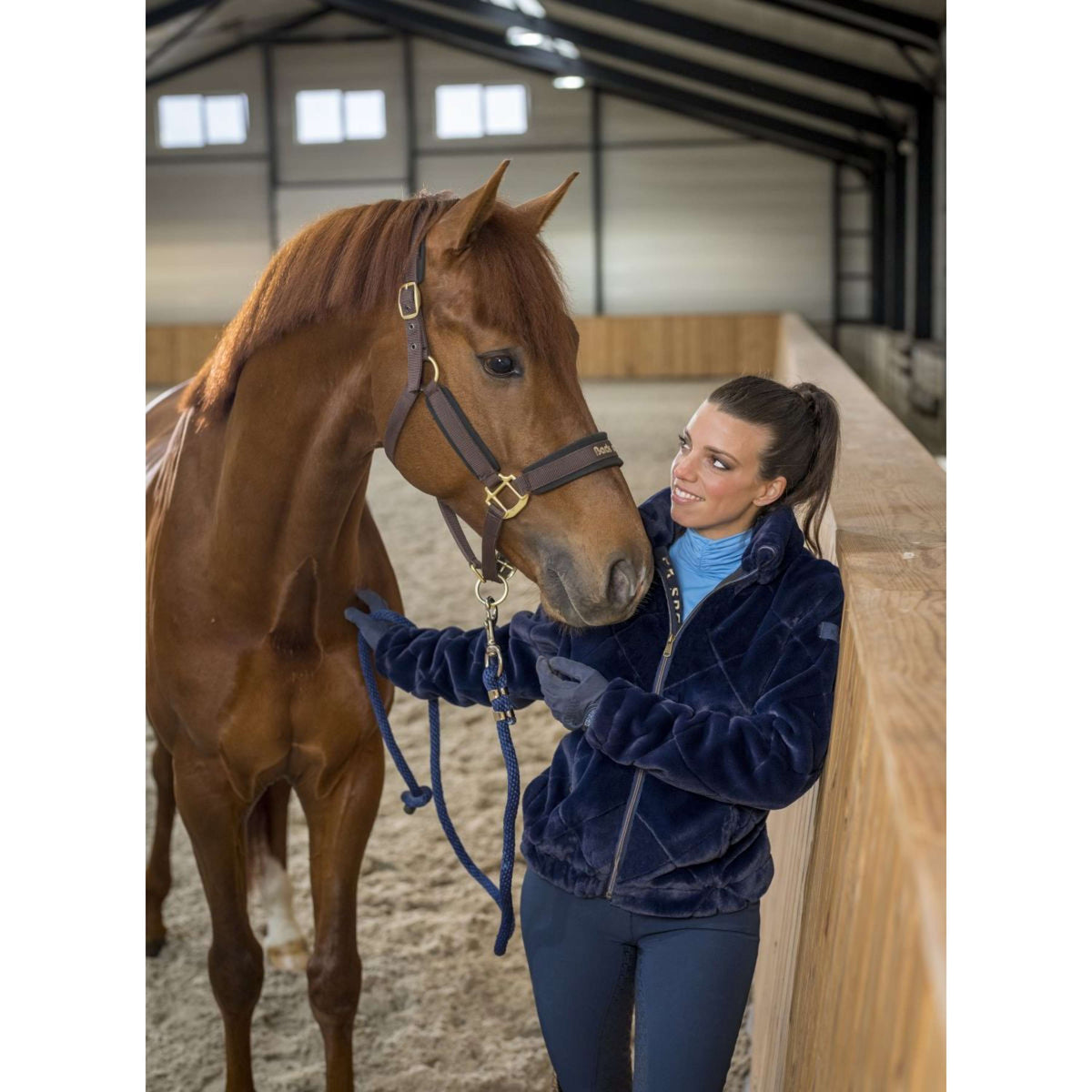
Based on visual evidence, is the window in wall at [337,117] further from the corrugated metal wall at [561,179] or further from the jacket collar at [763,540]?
→ the jacket collar at [763,540]

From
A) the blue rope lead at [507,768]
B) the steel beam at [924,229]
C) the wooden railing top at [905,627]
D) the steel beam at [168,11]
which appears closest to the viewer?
the wooden railing top at [905,627]

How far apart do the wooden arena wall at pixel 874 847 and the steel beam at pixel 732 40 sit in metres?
10.6

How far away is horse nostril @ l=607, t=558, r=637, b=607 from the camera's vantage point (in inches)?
56.5

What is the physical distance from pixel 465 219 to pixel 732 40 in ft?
36.7

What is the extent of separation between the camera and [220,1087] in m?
2.34

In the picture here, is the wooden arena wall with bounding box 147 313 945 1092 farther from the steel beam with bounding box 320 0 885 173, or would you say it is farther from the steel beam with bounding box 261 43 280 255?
the steel beam with bounding box 261 43 280 255

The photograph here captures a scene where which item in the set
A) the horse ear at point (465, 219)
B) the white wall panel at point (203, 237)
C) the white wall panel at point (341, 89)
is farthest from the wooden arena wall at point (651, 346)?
the horse ear at point (465, 219)

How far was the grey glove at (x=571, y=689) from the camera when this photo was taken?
144 centimetres

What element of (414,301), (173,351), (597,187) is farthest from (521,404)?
(597,187)

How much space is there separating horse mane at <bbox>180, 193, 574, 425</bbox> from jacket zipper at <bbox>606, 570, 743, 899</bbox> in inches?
14.1

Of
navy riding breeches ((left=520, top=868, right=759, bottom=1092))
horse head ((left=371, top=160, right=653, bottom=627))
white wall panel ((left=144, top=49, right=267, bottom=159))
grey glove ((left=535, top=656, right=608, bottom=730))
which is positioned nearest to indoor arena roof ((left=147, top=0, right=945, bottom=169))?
white wall panel ((left=144, top=49, right=267, bottom=159))

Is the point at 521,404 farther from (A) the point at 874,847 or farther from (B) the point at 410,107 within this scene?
(B) the point at 410,107
